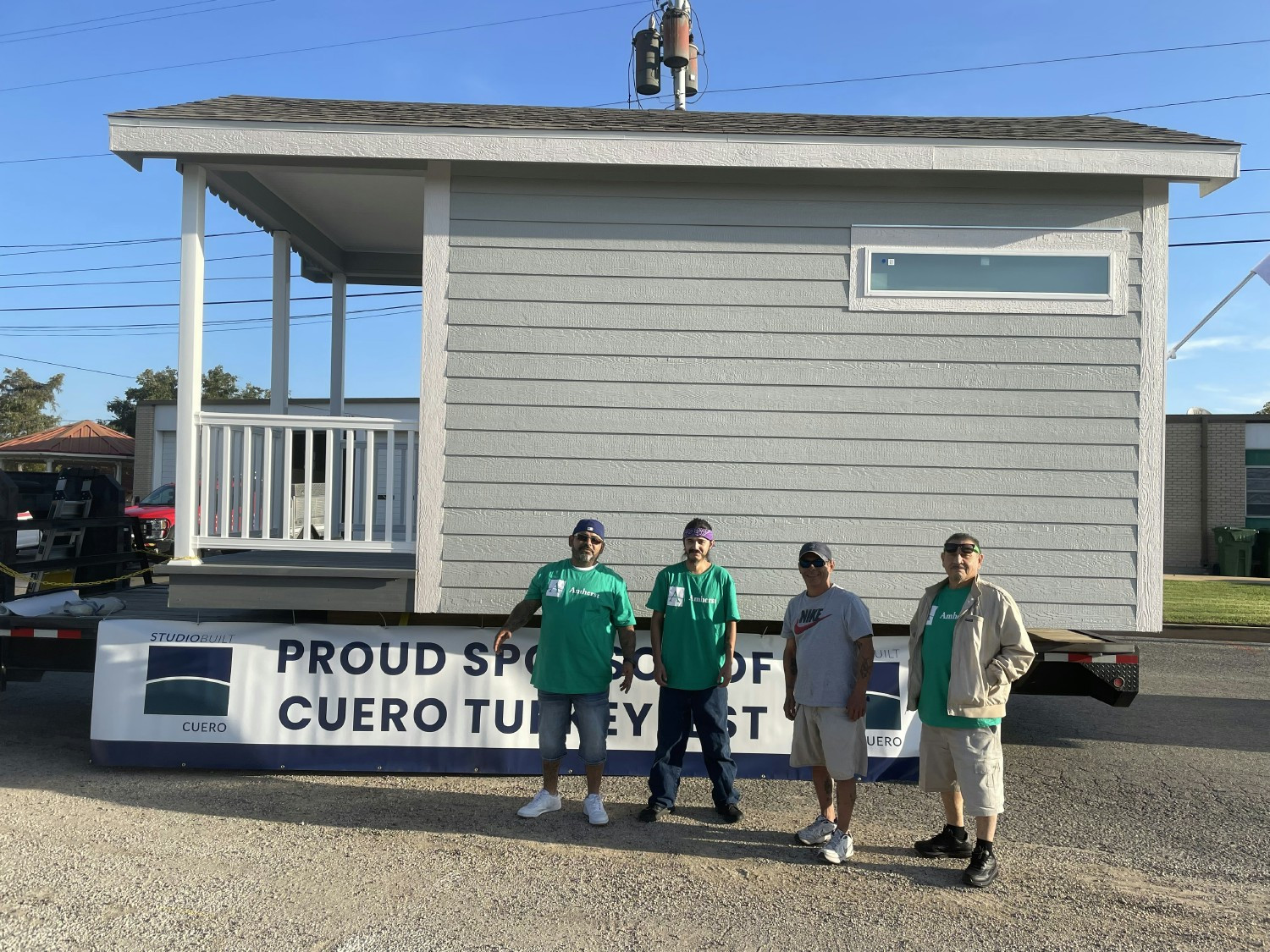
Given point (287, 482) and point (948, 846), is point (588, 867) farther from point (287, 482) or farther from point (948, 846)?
point (287, 482)

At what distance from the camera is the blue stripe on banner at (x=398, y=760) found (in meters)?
5.38

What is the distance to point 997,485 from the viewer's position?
539 cm

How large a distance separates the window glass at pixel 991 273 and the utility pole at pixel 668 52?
→ 7.92m

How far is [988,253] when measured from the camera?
5.46 m

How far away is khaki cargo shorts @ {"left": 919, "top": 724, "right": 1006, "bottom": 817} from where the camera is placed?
12.9 ft

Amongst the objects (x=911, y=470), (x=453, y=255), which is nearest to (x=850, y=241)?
(x=911, y=470)

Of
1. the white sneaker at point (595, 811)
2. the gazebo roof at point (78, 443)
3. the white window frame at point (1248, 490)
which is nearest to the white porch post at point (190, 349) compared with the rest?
the white sneaker at point (595, 811)

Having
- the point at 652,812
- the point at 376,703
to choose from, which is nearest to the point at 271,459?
the point at 376,703

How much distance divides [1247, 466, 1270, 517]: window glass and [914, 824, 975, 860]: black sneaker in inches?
828

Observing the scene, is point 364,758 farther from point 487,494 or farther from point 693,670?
point 693,670

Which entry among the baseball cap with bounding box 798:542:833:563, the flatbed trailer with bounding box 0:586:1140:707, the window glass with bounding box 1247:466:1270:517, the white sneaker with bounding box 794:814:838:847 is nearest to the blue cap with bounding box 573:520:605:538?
the baseball cap with bounding box 798:542:833:563

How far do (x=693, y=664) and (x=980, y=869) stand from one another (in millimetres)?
1482

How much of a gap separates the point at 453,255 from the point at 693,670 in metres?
2.70

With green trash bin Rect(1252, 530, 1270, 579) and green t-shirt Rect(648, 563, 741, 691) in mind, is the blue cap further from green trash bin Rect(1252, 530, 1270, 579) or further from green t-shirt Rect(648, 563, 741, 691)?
green trash bin Rect(1252, 530, 1270, 579)
